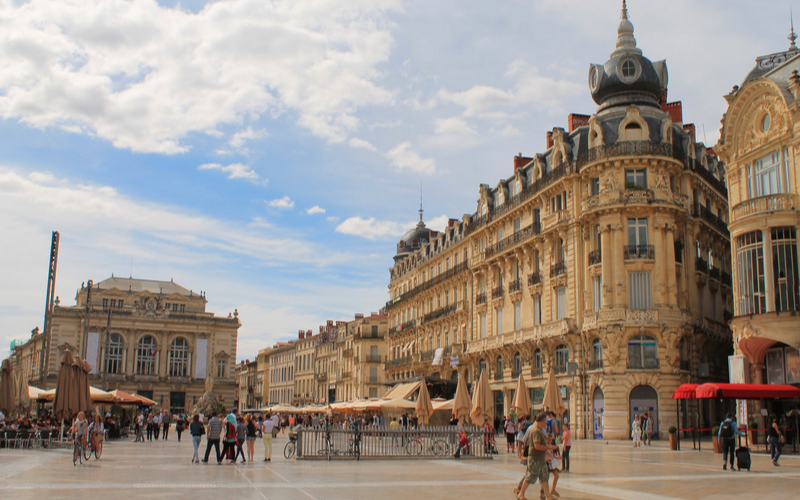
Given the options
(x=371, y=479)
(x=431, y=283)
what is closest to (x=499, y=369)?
(x=431, y=283)

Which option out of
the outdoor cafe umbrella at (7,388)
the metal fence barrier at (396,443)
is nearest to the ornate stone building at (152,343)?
the outdoor cafe umbrella at (7,388)

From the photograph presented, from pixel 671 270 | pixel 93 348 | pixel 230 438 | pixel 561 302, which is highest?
pixel 671 270

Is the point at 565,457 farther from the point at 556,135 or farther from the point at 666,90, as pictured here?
the point at 666,90

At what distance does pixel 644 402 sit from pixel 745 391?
1062 centimetres

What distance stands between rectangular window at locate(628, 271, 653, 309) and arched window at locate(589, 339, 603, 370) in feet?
7.88

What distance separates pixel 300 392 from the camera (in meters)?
107

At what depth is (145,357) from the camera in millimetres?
90125

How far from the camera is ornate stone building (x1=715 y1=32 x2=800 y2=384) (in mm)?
28750

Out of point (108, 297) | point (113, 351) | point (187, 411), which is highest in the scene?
point (108, 297)

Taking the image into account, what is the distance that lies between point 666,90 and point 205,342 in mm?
63943

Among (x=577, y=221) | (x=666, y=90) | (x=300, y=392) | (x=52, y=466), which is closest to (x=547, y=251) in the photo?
(x=577, y=221)

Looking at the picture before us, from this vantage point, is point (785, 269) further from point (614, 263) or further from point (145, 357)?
point (145, 357)

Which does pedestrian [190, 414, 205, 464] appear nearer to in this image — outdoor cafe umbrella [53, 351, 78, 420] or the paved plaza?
the paved plaza

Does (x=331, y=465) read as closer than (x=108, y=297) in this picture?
Yes
